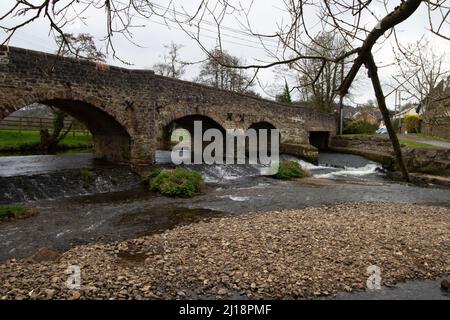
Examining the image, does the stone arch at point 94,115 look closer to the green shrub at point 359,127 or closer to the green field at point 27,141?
the green field at point 27,141

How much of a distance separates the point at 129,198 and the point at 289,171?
8388 mm

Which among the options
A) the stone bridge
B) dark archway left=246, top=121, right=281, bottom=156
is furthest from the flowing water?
dark archway left=246, top=121, right=281, bottom=156

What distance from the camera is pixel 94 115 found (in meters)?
15.4

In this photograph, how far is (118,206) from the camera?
36.2ft

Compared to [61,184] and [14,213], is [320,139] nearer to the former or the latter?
[61,184]

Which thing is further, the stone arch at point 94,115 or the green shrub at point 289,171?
the green shrub at point 289,171

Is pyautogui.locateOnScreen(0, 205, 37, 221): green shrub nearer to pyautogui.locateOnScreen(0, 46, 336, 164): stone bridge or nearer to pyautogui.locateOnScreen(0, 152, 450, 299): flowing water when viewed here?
pyautogui.locateOnScreen(0, 152, 450, 299): flowing water

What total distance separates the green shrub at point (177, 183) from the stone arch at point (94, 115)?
303 cm

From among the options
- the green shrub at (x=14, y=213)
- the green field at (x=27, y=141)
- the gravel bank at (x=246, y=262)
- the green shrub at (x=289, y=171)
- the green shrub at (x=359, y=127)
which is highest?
the green shrub at (x=359, y=127)

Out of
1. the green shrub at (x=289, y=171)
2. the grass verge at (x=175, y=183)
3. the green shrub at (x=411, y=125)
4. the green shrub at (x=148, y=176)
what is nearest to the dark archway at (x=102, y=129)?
the green shrub at (x=148, y=176)

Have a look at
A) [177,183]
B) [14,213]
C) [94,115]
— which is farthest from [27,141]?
[14,213]

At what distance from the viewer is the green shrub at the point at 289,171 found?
17906 millimetres
